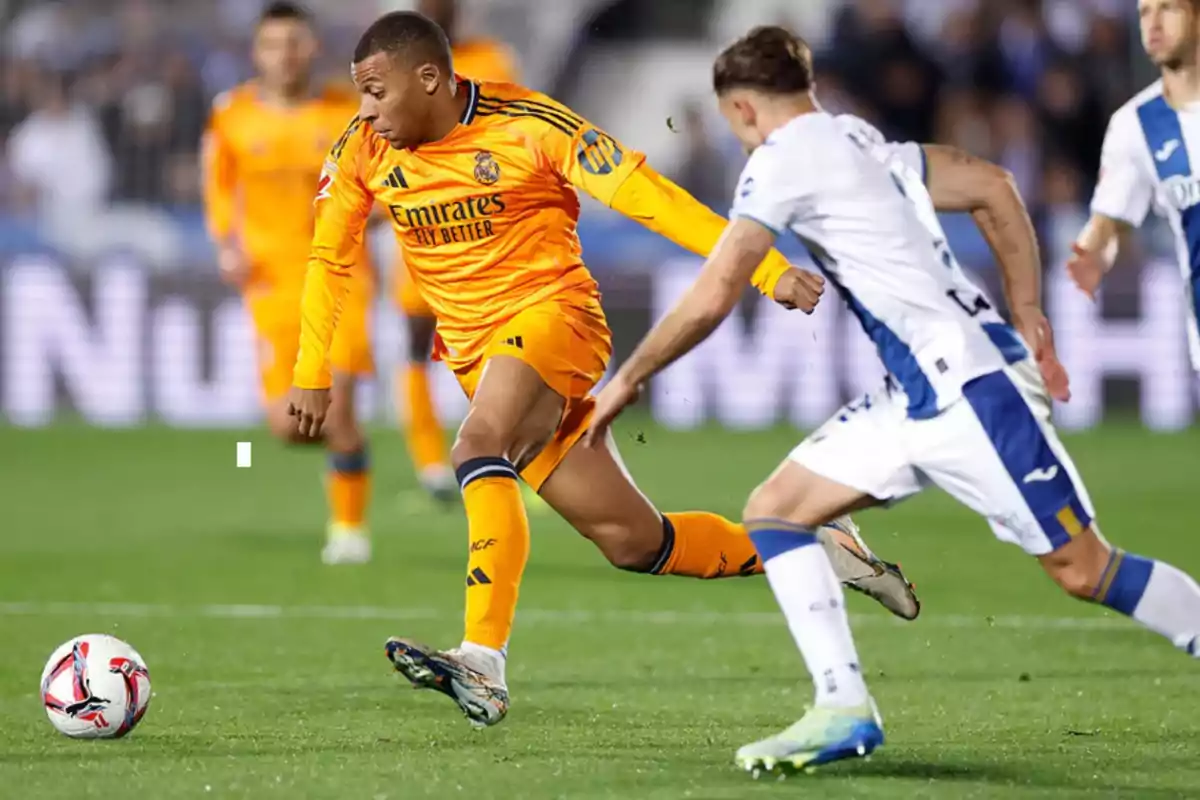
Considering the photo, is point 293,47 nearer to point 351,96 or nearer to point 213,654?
point 351,96

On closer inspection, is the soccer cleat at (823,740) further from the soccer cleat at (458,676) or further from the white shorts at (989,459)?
the soccer cleat at (458,676)

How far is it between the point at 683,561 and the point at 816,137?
1.92m

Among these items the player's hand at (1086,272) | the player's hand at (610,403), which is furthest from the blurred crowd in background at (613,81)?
the player's hand at (610,403)

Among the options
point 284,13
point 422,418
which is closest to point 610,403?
point 284,13

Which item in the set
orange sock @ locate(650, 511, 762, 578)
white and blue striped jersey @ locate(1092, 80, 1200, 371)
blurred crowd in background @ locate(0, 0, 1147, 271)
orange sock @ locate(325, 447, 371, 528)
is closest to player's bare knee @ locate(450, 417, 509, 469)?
orange sock @ locate(650, 511, 762, 578)

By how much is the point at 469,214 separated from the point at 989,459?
1996mm

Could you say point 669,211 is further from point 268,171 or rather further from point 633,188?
point 268,171

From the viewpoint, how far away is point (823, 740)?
16.4 ft

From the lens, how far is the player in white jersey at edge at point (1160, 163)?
6.66 metres

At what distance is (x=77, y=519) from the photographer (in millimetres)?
12195

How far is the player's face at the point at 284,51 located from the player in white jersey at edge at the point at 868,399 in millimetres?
5645

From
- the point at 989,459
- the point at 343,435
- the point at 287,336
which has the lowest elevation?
the point at 343,435

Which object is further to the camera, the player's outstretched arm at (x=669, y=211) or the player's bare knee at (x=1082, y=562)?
the player's outstretched arm at (x=669, y=211)

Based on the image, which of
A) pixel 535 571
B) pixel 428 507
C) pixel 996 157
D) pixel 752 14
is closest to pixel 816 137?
pixel 535 571
